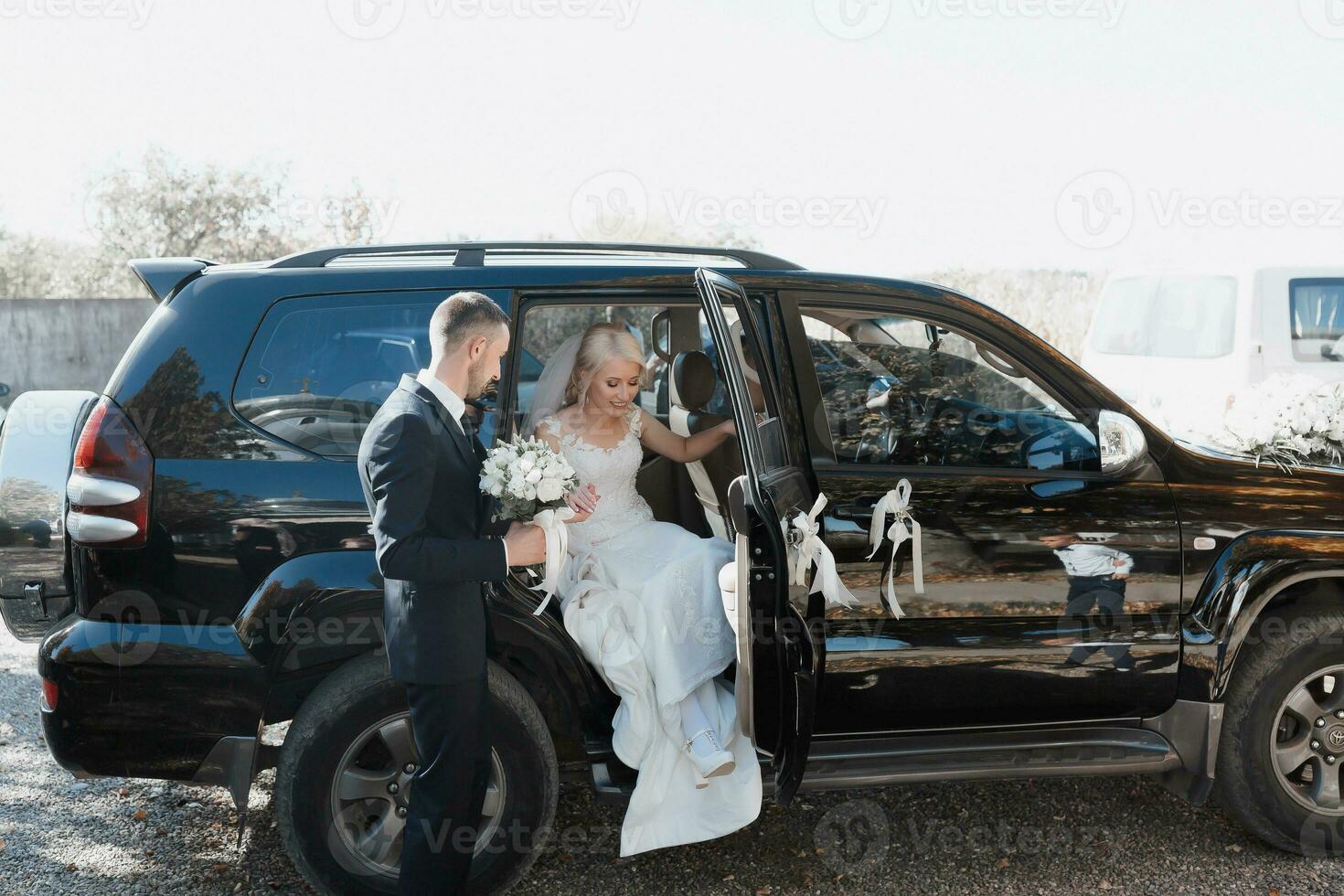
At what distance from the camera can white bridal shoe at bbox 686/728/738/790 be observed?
2.98m

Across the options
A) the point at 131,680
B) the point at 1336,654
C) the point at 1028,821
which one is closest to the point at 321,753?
the point at 131,680

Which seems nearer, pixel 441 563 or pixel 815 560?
pixel 441 563

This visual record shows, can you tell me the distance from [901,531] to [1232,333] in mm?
5224

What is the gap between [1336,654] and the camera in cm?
332

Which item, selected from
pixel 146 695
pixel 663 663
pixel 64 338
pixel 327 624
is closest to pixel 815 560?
pixel 663 663

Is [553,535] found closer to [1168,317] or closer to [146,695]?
[146,695]

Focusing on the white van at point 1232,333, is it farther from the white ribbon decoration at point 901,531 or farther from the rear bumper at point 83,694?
the rear bumper at point 83,694

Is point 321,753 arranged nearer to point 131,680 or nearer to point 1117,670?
point 131,680

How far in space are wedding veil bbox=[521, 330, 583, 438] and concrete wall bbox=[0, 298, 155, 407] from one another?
14.3 metres

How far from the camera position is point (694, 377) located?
361 cm

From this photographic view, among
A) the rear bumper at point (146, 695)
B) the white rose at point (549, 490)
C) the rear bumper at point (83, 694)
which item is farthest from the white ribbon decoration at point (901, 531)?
→ the rear bumper at point (83, 694)

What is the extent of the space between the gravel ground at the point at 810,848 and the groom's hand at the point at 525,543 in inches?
51.1

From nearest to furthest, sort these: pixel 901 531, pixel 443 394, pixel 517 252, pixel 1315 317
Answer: pixel 443 394
pixel 901 531
pixel 517 252
pixel 1315 317

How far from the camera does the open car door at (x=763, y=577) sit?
8.93ft
